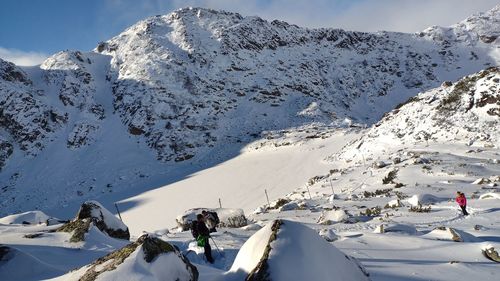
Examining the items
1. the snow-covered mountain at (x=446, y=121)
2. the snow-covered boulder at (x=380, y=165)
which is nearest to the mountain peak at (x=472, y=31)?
the snow-covered mountain at (x=446, y=121)

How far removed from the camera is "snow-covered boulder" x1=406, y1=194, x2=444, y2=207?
19223 mm

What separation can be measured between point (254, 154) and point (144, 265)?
4344cm

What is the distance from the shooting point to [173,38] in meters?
78.6

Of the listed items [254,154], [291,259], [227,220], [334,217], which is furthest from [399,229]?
[254,154]

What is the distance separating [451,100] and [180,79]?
140 feet

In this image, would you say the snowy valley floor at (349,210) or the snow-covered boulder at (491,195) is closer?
the snowy valley floor at (349,210)

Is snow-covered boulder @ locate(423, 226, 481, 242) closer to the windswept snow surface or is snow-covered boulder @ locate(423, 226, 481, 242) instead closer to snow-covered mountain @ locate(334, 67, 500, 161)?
the windswept snow surface

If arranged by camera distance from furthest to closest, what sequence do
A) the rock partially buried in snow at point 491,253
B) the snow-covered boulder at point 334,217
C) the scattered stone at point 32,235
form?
the snow-covered boulder at point 334,217 < the scattered stone at point 32,235 < the rock partially buried in snow at point 491,253

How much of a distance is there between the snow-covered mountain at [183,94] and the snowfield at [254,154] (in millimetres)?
336

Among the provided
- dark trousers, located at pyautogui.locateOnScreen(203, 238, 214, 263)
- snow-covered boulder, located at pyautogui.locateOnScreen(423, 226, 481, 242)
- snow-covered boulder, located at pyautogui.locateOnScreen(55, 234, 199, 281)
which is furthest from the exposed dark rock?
snow-covered boulder, located at pyautogui.locateOnScreen(423, 226, 481, 242)

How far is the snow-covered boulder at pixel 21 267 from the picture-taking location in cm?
945

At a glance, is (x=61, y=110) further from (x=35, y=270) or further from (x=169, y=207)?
(x=35, y=270)

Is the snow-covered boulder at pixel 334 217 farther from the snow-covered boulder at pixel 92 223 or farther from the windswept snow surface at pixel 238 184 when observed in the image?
the windswept snow surface at pixel 238 184

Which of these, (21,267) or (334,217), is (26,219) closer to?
(21,267)
